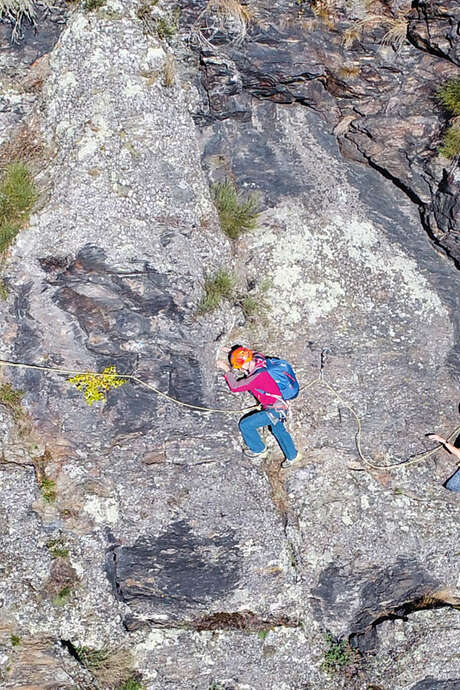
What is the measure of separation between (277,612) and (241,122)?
291 inches

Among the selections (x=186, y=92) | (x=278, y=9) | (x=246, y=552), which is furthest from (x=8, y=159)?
(x=246, y=552)

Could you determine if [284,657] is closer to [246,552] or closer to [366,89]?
[246,552]

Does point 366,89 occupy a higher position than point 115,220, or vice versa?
point 366,89

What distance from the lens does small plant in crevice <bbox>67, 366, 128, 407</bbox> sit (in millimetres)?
9125

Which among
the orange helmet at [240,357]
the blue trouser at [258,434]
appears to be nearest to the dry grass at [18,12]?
the orange helmet at [240,357]

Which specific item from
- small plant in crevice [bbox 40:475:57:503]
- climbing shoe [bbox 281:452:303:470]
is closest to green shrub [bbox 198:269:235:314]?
climbing shoe [bbox 281:452:303:470]

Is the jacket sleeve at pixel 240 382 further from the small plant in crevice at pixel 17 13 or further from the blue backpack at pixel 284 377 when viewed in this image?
the small plant in crevice at pixel 17 13

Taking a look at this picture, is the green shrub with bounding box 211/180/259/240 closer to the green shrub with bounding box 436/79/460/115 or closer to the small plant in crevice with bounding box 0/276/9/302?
the green shrub with bounding box 436/79/460/115

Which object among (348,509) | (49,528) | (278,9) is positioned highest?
(278,9)

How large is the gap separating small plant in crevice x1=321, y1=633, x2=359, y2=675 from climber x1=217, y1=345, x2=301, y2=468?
2.96 m

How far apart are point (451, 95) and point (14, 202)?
20.7 ft

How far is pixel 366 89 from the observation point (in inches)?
384

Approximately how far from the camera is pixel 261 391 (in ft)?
30.2

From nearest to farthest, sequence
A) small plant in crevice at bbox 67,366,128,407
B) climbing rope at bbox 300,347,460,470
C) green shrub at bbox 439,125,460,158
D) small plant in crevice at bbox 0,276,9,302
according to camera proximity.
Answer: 1. small plant in crevice at bbox 0,276,9,302
2. small plant in crevice at bbox 67,366,128,407
3. green shrub at bbox 439,125,460,158
4. climbing rope at bbox 300,347,460,470
